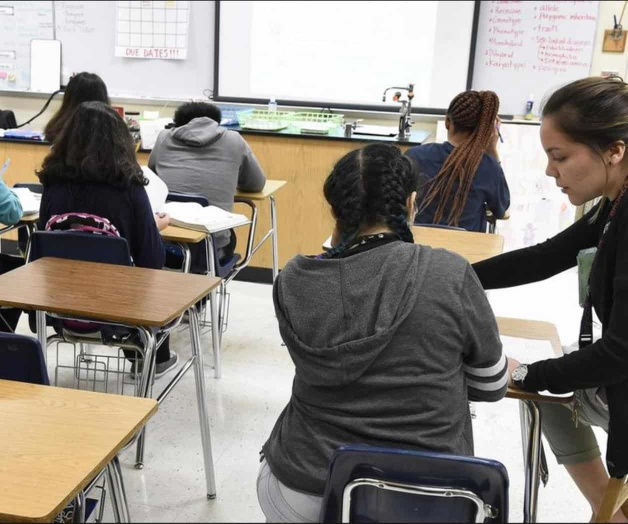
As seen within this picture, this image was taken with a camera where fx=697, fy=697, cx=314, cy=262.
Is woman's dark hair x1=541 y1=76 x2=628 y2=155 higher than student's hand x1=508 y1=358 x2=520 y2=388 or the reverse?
higher

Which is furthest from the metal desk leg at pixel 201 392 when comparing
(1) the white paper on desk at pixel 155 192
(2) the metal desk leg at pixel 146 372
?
(1) the white paper on desk at pixel 155 192

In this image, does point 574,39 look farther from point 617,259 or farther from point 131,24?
point 617,259

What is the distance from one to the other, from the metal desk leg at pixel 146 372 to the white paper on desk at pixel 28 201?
2.98 feet

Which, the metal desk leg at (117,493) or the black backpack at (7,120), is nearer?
the metal desk leg at (117,493)

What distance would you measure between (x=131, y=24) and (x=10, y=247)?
71.6 inches

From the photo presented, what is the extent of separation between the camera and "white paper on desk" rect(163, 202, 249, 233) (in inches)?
104

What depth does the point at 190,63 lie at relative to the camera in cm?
506

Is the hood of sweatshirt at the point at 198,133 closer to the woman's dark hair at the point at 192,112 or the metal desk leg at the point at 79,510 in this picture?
the woman's dark hair at the point at 192,112

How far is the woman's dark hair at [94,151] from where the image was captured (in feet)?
7.42

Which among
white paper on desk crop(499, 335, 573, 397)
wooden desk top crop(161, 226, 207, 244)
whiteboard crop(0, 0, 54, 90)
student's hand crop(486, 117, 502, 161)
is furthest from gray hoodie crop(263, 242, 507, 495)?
whiteboard crop(0, 0, 54, 90)

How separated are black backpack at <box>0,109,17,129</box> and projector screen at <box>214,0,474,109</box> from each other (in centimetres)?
142

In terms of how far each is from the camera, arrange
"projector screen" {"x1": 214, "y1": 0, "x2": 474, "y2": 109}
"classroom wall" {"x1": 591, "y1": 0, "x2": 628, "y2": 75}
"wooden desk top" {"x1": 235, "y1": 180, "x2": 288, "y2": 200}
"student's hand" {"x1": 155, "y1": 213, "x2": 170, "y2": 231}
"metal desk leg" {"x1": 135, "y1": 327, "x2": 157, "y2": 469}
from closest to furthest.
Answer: "metal desk leg" {"x1": 135, "y1": 327, "x2": 157, "y2": 469} < "student's hand" {"x1": 155, "y1": 213, "x2": 170, "y2": 231} < "wooden desk top" {"x1": 235, "y1": 180, "x2": 288, "y2": 200} < "classroom wall" {"x1": 591, "y1": 0, "x2": 628, "y2": 75} < "projector screen" {"x1": 214, "y1": 0, "x2": 474, "y2": 109}

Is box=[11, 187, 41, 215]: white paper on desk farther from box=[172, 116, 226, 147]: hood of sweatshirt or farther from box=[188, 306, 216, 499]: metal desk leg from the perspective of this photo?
box=[188, 306, 216, 499]: metal desk leg

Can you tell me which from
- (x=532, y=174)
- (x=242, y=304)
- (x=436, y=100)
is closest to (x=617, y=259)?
(x=242, y=304)
